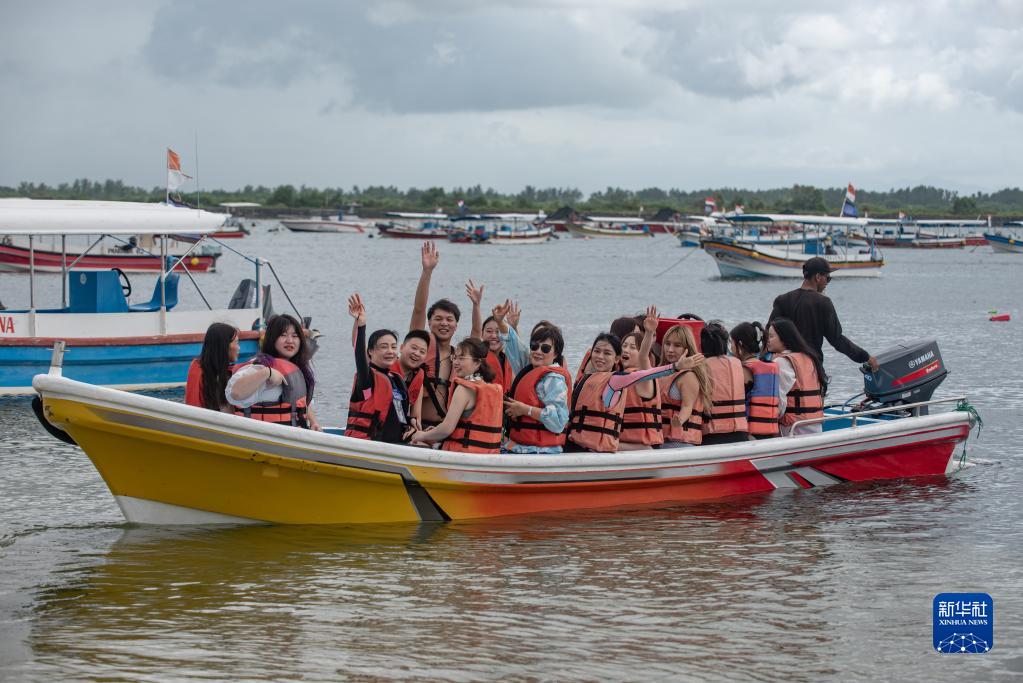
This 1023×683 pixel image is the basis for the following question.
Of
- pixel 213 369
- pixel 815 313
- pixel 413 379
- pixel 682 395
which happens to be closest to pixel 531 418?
pixel 413 379

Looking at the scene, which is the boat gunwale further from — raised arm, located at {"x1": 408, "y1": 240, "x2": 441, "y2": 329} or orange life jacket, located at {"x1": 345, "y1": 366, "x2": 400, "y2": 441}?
raised arm, located at {"x1": 408, "y1": 240, "x2": 441, "y2": 329}

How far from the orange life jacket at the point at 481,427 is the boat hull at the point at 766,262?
132 ft

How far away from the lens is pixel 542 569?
304 inches

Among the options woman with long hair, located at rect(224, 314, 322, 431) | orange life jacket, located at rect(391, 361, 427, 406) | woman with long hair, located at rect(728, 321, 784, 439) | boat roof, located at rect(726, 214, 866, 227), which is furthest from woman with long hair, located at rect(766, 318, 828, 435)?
boat roof, located at rect(726, 214, 866, 227)

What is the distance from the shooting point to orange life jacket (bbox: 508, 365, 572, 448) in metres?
8.27

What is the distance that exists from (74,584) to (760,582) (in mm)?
4311

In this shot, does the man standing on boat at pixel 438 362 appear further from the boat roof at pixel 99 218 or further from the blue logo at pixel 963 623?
the boat roof at pixel 99 218

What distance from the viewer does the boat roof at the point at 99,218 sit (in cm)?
Result: 1338

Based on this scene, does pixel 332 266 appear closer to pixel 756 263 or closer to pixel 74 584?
pixel 756 263

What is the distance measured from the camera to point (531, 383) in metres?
8.30

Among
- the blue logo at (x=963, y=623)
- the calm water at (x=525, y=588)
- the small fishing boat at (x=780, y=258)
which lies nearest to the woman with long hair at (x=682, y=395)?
the calm water at (x=525, y=588)

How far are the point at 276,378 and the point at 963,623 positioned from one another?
4.53 metres

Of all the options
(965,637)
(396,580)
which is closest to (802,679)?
(965,637)

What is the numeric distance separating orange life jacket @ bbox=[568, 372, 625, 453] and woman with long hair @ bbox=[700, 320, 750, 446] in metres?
0.92
